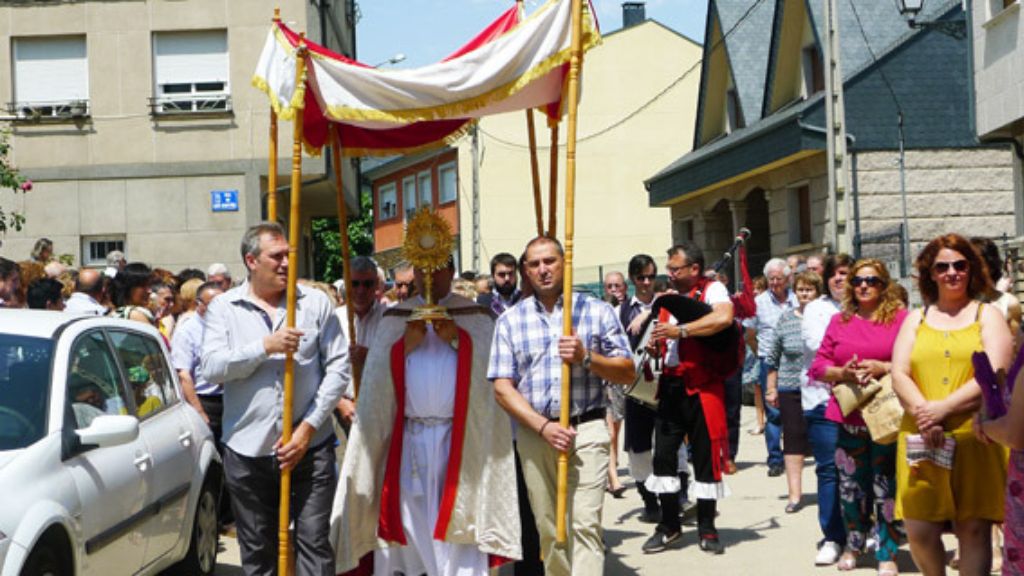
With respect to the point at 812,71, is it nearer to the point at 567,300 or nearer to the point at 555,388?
the point at 555,388

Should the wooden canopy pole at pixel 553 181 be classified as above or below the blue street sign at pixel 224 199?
below

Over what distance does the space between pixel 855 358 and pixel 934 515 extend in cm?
167

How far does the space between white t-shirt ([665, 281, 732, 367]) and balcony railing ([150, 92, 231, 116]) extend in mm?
15268

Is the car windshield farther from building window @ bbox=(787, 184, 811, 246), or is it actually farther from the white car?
building window @ bbox=(787, 184, 811, 246)

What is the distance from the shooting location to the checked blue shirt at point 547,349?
7141mm

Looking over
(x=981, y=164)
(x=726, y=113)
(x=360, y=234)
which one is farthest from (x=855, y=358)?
(x=360, y=234)

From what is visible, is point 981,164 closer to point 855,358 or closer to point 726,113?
point 726,113

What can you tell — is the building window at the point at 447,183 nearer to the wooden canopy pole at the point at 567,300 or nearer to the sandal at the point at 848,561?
the sandal at the point at 848,561

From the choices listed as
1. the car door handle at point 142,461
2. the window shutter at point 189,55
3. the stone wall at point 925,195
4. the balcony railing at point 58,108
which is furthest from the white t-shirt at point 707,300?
the balcony railing at point 58,108

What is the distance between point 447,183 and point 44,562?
141ft

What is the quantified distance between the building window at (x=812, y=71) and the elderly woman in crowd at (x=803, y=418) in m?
14.2

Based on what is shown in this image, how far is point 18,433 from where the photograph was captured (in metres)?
6.06

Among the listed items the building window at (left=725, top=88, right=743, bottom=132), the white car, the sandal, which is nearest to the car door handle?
the white car

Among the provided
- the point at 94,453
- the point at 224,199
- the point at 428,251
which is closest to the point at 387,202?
the point at 224,199
